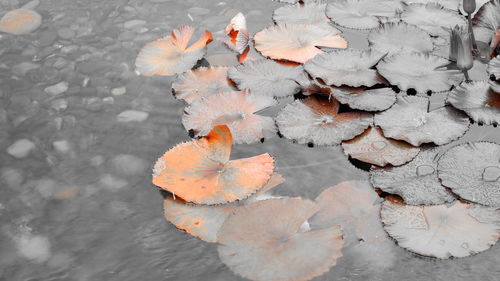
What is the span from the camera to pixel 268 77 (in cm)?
193

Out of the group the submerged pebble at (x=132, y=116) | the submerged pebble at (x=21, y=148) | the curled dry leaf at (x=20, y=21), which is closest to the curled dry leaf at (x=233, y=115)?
the submerged pebble at (x=132, y=116)

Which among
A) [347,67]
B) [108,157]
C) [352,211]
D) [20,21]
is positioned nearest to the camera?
[352,211]

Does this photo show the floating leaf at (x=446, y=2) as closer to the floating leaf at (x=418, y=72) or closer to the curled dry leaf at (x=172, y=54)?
the floating leaf at (x=418, y=72)

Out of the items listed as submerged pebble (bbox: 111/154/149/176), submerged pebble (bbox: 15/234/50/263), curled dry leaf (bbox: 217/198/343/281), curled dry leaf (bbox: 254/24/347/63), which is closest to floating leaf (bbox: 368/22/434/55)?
curled dry leaf (bbox: 254/24/347/63)

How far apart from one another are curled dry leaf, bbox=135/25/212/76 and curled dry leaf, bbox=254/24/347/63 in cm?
21

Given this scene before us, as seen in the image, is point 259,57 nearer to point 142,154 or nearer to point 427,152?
point 142,154

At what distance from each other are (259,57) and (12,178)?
3.03 feet

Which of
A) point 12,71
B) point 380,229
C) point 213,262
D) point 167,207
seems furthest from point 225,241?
point 12,71

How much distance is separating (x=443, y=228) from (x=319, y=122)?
49cm

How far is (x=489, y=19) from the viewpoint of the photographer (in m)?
2.02

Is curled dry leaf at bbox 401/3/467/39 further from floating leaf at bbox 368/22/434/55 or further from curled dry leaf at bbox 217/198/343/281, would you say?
curled dry leaf at bbox 217/198/343/281

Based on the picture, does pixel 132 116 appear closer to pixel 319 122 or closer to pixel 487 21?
pixel 319 122

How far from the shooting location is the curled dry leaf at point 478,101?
1.67 metres

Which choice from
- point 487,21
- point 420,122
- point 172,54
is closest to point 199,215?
point 420,122
